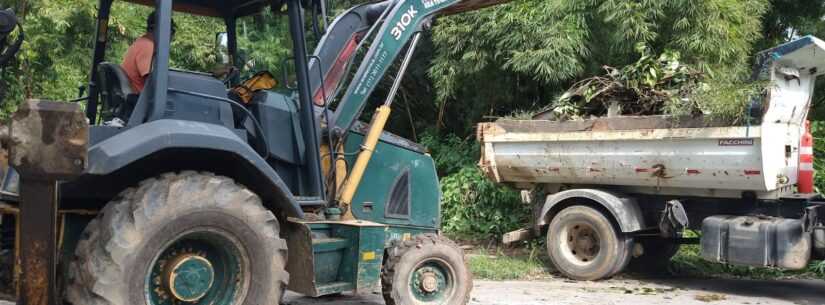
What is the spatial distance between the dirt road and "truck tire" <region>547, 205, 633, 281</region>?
0.62 feet

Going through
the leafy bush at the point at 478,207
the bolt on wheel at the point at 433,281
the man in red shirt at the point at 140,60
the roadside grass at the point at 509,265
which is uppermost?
the man in red shirt at the point at 140,60

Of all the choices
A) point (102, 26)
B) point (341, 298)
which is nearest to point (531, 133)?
point (341, 298)

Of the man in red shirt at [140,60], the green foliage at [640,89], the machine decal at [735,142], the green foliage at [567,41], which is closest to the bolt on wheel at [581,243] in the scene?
the green foliage at [640,89]

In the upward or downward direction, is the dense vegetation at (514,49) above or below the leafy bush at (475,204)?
above

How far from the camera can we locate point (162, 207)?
157 inches

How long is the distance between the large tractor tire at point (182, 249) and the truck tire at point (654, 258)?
623 cm

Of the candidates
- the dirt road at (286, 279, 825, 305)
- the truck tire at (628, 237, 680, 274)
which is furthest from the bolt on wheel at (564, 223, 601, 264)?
the truck tire at (628, 237, 680, 274)

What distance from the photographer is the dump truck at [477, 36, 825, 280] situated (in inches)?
293

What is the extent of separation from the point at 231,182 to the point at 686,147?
5.29 m

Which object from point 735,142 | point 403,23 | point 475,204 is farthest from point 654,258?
point 403,23

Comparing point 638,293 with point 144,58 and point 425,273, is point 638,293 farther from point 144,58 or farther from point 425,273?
point 144,58

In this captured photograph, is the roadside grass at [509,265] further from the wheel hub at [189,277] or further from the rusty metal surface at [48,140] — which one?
the rusty metal surface at [48,140]

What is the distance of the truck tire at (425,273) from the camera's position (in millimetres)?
5500

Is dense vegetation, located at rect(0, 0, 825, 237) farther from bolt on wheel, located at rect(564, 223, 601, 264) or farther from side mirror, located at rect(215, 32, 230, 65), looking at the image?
side mirror, located at rect(215, 32, 230, 65)
